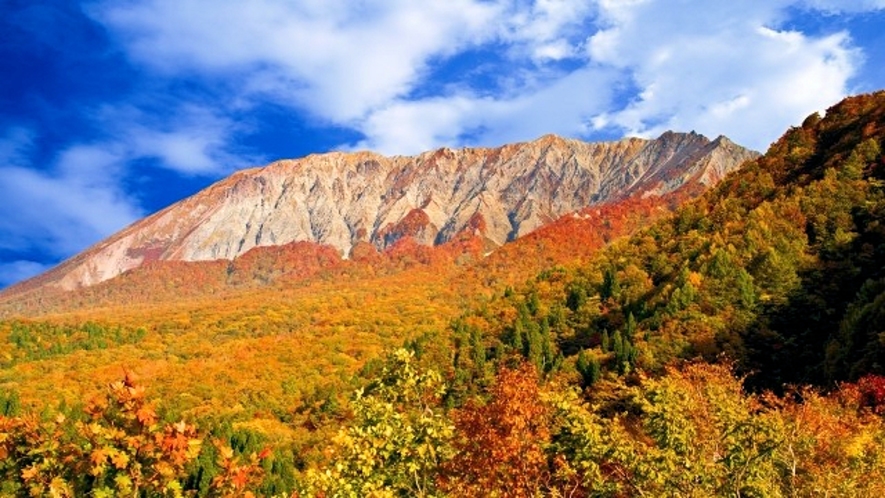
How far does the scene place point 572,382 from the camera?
257 feet

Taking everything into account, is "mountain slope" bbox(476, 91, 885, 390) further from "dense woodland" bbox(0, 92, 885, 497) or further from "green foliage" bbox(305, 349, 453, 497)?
"green foliage" bbox(305, 349, 453, 497)

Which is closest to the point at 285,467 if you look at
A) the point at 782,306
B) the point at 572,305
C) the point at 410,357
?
the point at 572,305

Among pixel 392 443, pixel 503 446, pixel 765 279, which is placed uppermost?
pixel 765 279

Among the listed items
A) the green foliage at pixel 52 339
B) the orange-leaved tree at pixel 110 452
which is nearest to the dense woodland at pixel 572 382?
the orange-leaved tree at pixel 110 452

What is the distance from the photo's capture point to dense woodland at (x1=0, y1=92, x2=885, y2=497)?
1430cm

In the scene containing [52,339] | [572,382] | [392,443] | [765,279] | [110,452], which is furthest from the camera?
→ [52,339]

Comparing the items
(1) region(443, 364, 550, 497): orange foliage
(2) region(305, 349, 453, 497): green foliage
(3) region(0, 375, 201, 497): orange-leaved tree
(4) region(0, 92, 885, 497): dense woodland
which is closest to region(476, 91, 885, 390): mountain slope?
(4) region(0, 92, 885, 497): dense woodland

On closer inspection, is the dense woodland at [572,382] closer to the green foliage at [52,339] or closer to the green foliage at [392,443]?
the green foliage at [392,443]

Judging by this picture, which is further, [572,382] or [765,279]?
[765,279]

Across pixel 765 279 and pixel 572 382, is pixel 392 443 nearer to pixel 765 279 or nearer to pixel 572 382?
pixel 572 382

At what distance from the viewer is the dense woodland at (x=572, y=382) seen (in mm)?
14305

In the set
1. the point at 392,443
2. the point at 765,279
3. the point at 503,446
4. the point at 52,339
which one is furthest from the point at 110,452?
the point at 52,339

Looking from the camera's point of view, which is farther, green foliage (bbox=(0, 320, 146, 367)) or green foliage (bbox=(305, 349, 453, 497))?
green foliage (bbox=(0, 320, 146, 367))

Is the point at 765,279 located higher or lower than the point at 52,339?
lower
